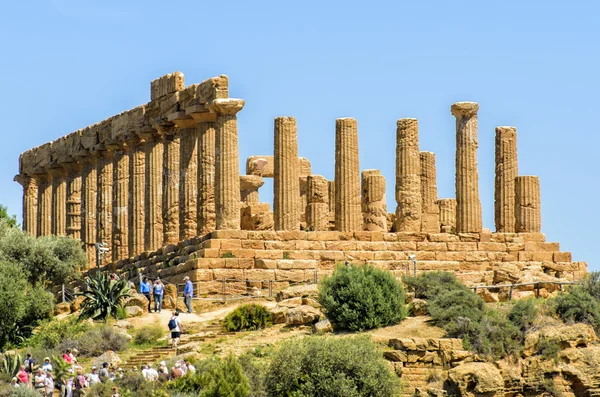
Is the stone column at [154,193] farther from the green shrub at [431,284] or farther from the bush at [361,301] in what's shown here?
the bush at [361,301]

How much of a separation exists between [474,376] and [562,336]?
309 cm

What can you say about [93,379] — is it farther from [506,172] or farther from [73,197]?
[73,197]

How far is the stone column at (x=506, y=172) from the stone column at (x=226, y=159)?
9.80m

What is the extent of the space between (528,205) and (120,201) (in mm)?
15118

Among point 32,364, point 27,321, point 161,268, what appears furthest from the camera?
point 161,268

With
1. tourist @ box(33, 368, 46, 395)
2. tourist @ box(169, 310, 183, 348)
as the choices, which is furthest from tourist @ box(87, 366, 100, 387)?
tourist @ box(169, 310, 183, 348)

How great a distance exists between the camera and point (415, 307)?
5600 cm

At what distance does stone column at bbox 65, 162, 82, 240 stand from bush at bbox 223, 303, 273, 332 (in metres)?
22.5

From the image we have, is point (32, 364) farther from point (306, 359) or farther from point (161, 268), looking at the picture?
point (161, 268)

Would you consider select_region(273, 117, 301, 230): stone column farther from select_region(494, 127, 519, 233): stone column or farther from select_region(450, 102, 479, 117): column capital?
select_region(494, 127, 519, 233): stone column

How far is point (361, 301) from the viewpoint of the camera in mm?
54844

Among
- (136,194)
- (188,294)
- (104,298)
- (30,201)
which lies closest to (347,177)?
(136,194)

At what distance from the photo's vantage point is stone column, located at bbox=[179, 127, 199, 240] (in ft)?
224

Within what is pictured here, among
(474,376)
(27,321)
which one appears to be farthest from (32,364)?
(474,376)
